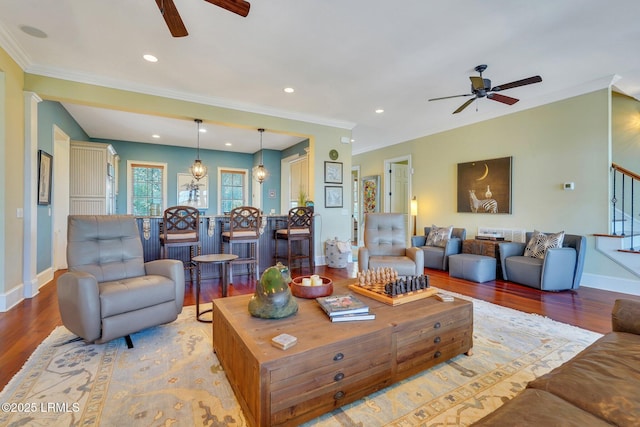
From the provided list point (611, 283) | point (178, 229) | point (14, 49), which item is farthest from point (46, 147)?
point (611, 283)

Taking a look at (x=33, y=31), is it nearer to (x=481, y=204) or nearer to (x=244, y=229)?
(x=244, y=229)

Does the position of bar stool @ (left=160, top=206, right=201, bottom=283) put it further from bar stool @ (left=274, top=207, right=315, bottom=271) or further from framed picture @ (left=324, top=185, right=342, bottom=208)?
framed picture @ (left=324, top=185, right=342, bottom=208)

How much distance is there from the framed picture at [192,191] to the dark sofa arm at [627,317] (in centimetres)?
800

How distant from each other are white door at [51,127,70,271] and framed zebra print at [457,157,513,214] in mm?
7057

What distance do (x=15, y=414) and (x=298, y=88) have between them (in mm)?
3951

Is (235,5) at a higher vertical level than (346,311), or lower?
higher

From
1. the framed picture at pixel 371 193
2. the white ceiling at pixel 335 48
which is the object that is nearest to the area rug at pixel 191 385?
the white ceiling at pixel 335 48

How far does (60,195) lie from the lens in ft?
16.0

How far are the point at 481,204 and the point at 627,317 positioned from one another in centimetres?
396

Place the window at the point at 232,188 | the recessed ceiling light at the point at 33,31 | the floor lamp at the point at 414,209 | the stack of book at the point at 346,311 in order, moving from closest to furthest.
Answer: the stack of book at the point at 346,311 < the recessed ceiling light at the point at 33,31 < the floor lamp at the point at 414,209 < the window at the point at 232,188

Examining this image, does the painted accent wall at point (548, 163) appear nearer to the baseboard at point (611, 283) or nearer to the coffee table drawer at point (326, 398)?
the baseboard at point (611, 283)

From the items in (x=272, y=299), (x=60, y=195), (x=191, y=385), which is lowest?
(x=191, y=385)

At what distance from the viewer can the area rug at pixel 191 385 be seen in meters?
1.46

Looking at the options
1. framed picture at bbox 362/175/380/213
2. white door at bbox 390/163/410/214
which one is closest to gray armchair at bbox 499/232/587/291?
white door at bbox 390/163/410/214
